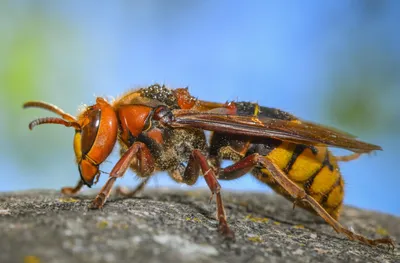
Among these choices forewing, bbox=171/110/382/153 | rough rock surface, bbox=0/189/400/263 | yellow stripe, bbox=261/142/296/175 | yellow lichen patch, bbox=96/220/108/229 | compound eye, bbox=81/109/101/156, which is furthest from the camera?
yellow stripe, bbox=261/142/296/175

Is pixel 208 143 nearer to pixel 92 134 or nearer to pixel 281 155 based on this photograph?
pixel 281 155

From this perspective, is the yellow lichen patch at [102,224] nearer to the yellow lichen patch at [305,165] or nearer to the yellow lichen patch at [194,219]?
the yellow lichen patch at [194,219]

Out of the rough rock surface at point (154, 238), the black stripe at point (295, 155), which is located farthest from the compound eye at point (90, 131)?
the black stripe at point (295, 155)

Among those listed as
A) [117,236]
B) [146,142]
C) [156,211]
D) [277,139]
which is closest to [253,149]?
[277,139]

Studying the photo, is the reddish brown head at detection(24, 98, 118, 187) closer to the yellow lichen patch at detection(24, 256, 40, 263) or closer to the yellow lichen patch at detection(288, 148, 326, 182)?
the yellow lichen patch at detection(288, 148, 326, 182)

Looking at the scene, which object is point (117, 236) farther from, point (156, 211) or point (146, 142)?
point (146, 142)

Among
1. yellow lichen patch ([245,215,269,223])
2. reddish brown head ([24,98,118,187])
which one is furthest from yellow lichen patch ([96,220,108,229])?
yellow lichen patch ([245,215,269,223])

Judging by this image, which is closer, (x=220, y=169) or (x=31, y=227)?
(x=31, y=227)

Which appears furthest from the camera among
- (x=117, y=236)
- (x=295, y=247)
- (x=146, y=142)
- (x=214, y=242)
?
(x=146, y=142)
